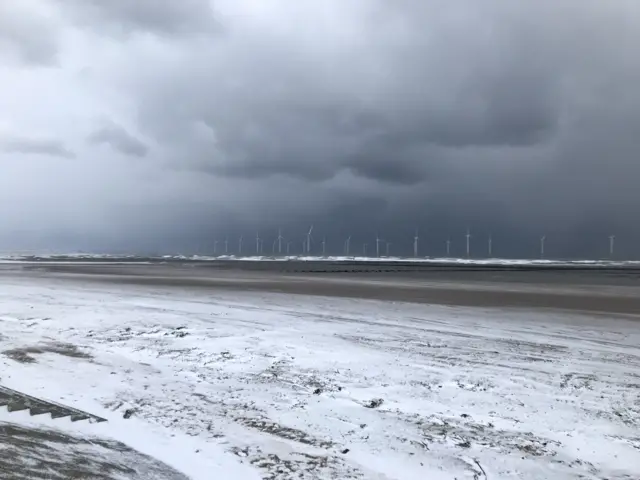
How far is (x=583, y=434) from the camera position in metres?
8.68

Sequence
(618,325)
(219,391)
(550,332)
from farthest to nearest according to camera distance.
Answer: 1. (618,325)
2. (550,332)
3. (219,391)

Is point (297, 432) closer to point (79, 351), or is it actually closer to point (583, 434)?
point (583, 434)

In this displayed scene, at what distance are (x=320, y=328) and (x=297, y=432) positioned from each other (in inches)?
424

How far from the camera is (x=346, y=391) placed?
36.5 ft

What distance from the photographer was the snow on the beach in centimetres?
767

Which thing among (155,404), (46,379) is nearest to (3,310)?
(46,379)

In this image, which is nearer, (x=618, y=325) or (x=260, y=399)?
(x=260, y=399)

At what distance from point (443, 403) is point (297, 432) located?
339cm

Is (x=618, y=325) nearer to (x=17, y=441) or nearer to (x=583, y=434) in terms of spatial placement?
(x=583, y=434)

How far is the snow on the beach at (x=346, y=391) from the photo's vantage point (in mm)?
7672

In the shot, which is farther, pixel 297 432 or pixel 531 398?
pixel 531 398

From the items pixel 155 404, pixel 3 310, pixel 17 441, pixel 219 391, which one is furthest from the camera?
pixel 3 310

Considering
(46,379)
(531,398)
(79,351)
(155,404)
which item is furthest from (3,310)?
(531,398)

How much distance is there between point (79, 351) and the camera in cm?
1520
